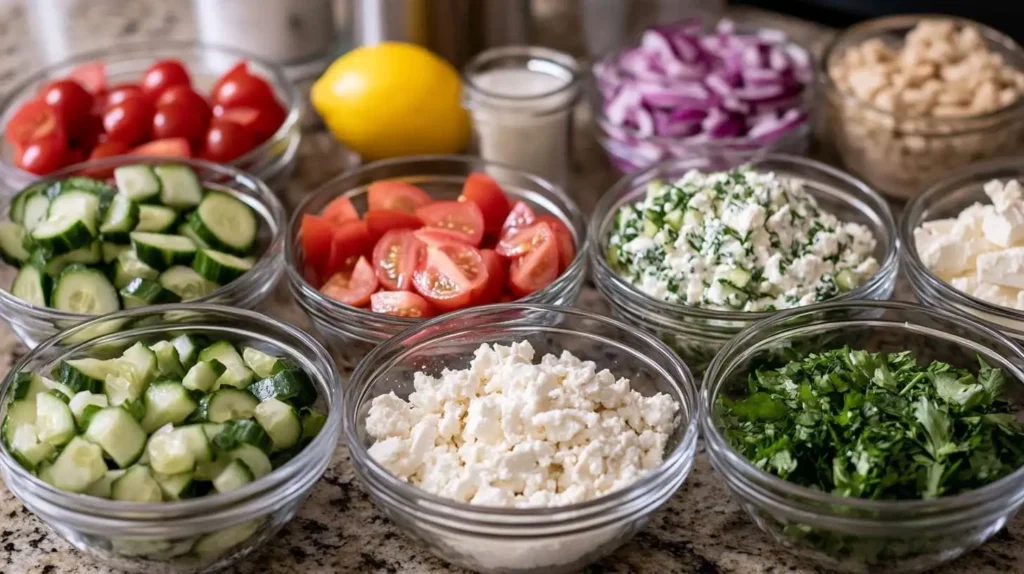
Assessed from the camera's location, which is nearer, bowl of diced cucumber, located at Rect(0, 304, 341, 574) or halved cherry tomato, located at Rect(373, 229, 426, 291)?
bowl of diced cucumber, located at Rect(0, 304, 341, 574)

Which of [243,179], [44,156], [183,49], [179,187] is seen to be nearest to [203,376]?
[179,187]

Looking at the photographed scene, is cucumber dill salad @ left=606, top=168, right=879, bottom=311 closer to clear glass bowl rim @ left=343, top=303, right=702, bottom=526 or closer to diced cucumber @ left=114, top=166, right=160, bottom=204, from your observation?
clear glass bowl rim @ left=343, top=303, right=702, bottom=526

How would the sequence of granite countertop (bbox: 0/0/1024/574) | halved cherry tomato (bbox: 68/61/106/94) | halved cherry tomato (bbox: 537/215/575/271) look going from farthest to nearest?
halved cherry tomato (bbox: 68/61/106/94), halved cherry tomato (bbox: 537/215/575/271), granite countertop (bbox: 0/0/1024/574)

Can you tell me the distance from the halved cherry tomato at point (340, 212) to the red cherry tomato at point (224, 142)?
0.33m

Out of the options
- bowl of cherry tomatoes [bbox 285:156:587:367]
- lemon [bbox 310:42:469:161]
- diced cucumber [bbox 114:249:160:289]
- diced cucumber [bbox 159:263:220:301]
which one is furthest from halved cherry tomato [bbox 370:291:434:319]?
lemon [bbox 310:42:469:161]

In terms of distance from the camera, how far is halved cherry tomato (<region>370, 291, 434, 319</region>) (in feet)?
6.91

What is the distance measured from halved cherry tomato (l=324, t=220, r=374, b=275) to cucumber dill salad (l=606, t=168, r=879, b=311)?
0.49 metres

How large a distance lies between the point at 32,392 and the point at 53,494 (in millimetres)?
262

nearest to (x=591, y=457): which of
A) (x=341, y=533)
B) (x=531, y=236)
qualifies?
(x=341, y=533)

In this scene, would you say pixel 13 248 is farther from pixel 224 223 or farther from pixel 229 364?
pixel 229 364

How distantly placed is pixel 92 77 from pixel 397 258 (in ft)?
3.69

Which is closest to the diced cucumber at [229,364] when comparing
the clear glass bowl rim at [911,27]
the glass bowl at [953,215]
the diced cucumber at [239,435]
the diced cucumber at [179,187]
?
the diced cucumber at [239,435]

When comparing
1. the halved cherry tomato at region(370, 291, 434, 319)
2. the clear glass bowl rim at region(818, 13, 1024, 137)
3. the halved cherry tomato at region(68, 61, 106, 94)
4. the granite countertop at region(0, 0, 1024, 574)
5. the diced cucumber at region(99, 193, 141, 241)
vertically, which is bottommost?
the granite countertop at region(0, 0, 1024, 574)

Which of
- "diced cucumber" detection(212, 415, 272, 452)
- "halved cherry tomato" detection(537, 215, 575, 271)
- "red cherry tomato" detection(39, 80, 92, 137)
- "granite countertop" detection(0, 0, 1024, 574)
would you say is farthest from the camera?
"red cherry tomato" detection(39, 80, 92, 137)
